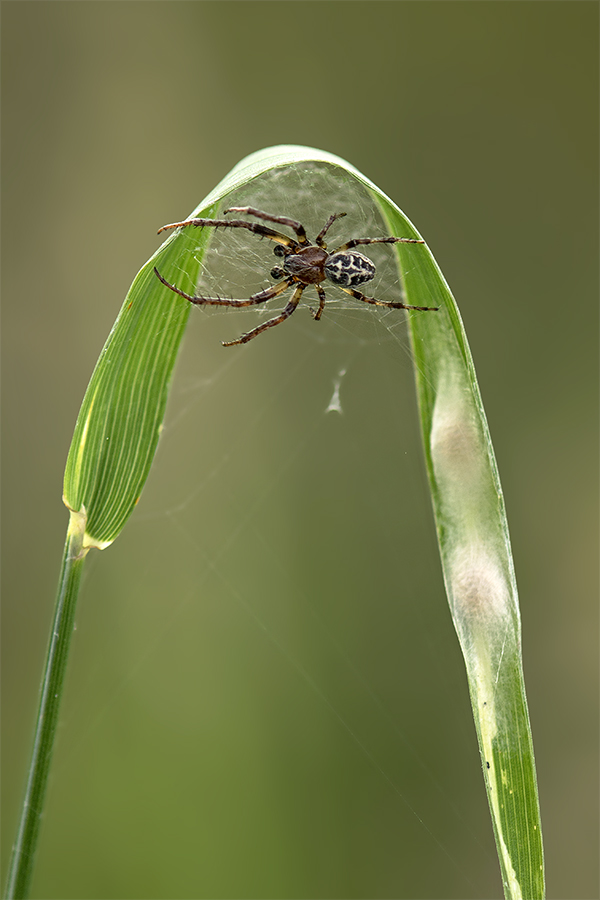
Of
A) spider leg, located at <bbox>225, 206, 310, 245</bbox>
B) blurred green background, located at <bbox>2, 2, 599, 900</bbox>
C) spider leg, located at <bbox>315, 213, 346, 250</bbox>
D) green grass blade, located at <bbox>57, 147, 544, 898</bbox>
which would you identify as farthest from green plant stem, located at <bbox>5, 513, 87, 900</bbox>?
blurred green background, located at <bbox>2, 2, 599, 900</bbox>

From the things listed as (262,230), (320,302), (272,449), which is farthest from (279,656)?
(262,230)

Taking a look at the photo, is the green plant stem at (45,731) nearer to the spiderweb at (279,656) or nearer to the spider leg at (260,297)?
the spider leg at (260,297)

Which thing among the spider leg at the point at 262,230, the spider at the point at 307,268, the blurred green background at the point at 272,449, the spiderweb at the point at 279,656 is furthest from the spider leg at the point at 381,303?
the blurred green background at the point at 272,449

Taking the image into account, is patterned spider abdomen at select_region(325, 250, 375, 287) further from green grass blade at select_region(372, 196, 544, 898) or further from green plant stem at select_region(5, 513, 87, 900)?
green plant stem at select_region(5, 513, 87, 900)

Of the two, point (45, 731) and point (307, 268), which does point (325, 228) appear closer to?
point (307, 268)

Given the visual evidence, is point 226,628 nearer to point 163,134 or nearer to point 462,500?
point 462,500

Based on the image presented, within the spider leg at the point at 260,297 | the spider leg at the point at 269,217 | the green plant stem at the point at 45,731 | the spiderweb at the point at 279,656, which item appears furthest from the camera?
the spiderweb at the point at 279,656
